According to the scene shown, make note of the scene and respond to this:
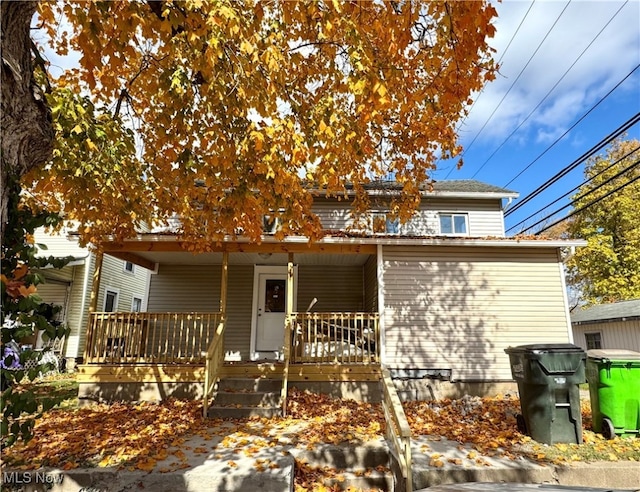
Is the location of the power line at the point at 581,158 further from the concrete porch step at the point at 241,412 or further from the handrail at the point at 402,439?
the concrete porch step at the point at 241,412

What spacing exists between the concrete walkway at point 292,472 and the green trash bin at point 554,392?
72 centimetres

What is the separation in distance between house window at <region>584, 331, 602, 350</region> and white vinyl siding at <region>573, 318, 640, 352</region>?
0.16 meters

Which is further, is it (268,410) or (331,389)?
(331,389)

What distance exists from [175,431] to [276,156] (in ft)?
15.4

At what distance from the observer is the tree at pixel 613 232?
19.7 metres

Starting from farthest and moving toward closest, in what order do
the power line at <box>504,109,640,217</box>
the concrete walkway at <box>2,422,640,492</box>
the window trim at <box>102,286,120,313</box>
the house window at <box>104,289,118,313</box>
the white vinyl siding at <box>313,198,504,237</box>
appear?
the house window at <box>104,289,118,313</box> → the window trim at <box>102,286,120,313</box> → the white vinyl siding at <box>313,198,504,237</box> → the power line at <box>504,109,640,217</box> → the concrete walkway at <box>2,422,640,492</box>

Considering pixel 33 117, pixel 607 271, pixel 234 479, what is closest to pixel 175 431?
pixel 234 479

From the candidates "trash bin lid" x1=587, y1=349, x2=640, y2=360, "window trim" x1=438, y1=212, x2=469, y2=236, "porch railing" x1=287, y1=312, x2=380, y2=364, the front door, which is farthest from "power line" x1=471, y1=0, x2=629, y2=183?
the front door

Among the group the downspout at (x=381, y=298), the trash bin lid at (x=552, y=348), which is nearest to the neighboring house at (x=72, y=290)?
the downspout at (x=381, y=298)

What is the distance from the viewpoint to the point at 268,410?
6754mm

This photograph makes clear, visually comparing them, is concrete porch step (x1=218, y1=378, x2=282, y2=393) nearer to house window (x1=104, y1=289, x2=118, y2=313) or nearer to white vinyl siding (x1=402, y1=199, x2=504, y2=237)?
white vinyl siding (x1=402, y1=199, x2=504, y2=237)

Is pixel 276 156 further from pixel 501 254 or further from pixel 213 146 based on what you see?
pixel 501 254

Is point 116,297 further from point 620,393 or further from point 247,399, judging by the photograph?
point 620,393

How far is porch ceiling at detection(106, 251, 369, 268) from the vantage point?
9500 millimetres
